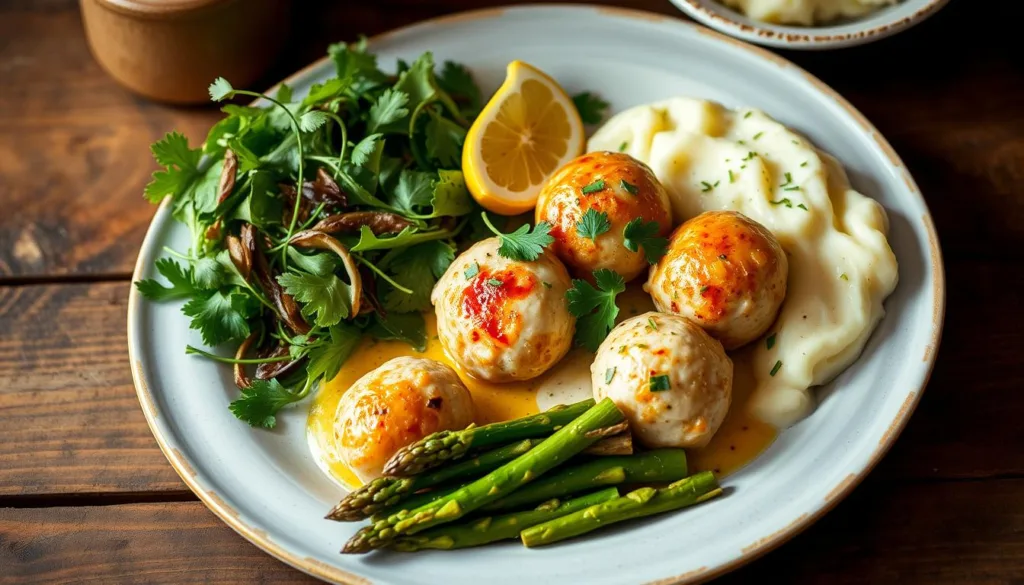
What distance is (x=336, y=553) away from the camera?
3066mm

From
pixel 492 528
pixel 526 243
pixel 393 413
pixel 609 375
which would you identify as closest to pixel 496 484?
pixel 492 528

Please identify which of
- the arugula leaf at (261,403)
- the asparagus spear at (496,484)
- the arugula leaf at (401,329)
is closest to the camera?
the asparagus spear at (496,484)

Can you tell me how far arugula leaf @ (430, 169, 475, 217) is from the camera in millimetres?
3764

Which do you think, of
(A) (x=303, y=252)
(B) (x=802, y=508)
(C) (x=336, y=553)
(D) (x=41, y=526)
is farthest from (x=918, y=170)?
(D) (x=41, y=526)

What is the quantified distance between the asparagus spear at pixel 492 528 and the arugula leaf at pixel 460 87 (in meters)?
1.94

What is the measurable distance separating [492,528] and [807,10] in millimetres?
2675

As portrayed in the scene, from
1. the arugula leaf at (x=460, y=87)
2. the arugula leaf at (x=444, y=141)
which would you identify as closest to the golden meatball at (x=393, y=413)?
the arugula leaf at (x=444, y=141)

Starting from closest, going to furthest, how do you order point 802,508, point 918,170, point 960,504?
point 802,508, point 960,504, point 918,170

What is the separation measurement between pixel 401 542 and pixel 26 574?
1.39 m

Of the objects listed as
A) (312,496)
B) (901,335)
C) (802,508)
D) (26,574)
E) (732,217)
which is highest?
(732,217)

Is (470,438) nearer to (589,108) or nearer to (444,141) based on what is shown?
(444,141)

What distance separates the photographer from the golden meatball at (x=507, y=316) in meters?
3.31

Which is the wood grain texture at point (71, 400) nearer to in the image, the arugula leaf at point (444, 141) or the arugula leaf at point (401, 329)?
the arugula leaf at point (401, 329)

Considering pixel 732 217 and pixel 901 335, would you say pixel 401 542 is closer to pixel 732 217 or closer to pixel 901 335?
pixel 732 217
